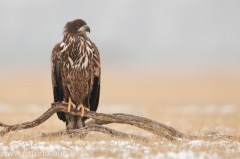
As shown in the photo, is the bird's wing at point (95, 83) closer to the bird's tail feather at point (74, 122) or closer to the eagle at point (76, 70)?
the eagle at point (76, 70)

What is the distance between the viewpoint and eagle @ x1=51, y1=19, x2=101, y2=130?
A: 6.40 meters

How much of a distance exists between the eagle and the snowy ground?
57.8 inches

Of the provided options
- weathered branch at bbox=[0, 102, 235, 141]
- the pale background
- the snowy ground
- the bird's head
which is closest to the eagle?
the bird's head

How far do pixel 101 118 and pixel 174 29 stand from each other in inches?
6533

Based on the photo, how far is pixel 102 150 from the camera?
466 centimetres

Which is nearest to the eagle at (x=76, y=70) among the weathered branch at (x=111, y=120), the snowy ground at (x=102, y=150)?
the weathered branch at (x=111, y=120)

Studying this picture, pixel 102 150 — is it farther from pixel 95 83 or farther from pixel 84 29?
pixel 84 29

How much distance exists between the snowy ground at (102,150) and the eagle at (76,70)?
4.82 ft

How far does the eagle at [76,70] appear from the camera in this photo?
640 cm

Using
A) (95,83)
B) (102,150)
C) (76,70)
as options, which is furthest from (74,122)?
(102,150)

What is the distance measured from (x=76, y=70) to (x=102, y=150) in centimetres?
224

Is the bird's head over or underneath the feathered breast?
over

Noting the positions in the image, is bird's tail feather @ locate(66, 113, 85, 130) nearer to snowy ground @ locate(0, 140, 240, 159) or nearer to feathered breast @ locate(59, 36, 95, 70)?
feathered breast @ locate(59, 36, 95, 70)

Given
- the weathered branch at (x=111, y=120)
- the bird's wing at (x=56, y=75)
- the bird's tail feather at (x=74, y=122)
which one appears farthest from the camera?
the bird's tail feather at (x=74, y=122)
